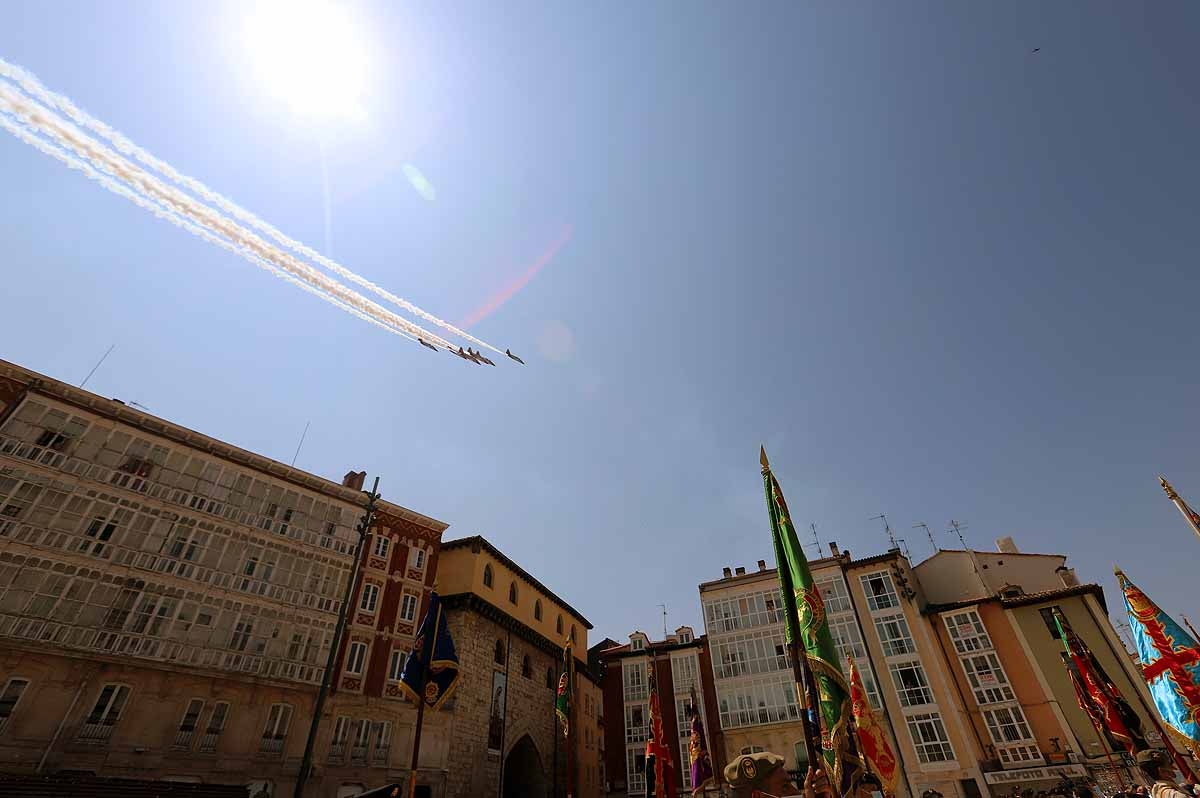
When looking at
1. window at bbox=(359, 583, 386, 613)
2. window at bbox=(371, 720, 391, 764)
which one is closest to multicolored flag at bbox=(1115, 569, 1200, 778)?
window at bbox=(371, 720, 391, 764)

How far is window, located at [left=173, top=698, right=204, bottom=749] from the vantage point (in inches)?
890

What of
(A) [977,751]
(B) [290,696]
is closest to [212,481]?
(B) [290,696]

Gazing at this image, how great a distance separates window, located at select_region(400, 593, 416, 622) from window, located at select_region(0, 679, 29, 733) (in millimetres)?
15428

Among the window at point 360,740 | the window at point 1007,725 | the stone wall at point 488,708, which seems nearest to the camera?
the window at point 360,740

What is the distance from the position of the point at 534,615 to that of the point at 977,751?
99.3 feet

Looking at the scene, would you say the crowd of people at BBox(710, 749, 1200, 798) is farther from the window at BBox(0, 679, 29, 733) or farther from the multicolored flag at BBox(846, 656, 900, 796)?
the window at BBox(0, 679, 29, 733)

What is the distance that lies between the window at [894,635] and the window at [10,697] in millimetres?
44921

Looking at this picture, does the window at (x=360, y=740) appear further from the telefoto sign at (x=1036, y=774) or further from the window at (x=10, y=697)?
the telefoto sign at (x=1036, y=774)

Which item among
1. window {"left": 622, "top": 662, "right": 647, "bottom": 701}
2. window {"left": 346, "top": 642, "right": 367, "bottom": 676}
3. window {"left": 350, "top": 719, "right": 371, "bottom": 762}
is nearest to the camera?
window {"left": 350, "top": 719, "right": 371, "bottom": 762}

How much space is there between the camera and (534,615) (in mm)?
43344

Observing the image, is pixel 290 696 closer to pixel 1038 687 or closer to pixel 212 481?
pixel 212 481

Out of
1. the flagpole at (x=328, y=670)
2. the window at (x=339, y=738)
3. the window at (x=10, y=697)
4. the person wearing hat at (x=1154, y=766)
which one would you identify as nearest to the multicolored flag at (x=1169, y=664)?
the person wearing hat at (x=1154, y=766)

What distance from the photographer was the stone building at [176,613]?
20938 mm

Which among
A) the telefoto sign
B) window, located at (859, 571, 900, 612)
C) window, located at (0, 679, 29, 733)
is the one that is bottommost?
the telefoto sign
